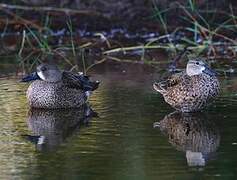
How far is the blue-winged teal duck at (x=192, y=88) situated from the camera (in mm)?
9055

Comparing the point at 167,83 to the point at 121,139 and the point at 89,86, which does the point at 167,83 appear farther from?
the point at 121,139

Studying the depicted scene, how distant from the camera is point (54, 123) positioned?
8633mm

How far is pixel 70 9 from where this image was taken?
15.5 m

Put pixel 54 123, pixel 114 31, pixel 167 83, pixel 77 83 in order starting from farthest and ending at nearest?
pixel 114 31, pixel 77 83, pixel 167 83, pixel 54 123

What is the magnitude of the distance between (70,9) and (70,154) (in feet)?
28.1

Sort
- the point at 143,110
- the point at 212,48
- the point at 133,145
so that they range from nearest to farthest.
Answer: the point at 133,145 → the point at 143,110 → the point at 212,48

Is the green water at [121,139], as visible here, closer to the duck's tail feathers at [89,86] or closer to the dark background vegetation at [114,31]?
the duck's tail feathers at [89,86]

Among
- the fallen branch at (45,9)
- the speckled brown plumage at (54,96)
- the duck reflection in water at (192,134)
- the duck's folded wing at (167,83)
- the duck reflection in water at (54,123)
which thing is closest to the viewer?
the duck reflection in water at (192,134)

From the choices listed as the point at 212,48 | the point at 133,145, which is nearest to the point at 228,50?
the point at 212,48

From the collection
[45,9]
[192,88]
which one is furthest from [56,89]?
[45,9]

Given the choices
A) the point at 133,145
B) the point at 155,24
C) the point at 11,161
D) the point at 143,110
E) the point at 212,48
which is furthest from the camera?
the point at 155,24

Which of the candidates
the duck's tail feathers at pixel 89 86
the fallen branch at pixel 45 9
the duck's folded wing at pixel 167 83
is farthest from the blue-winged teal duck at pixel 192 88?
the fallen branch at pixel 45 9

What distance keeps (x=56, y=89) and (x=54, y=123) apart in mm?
1157

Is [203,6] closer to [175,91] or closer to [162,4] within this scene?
[162,4]
